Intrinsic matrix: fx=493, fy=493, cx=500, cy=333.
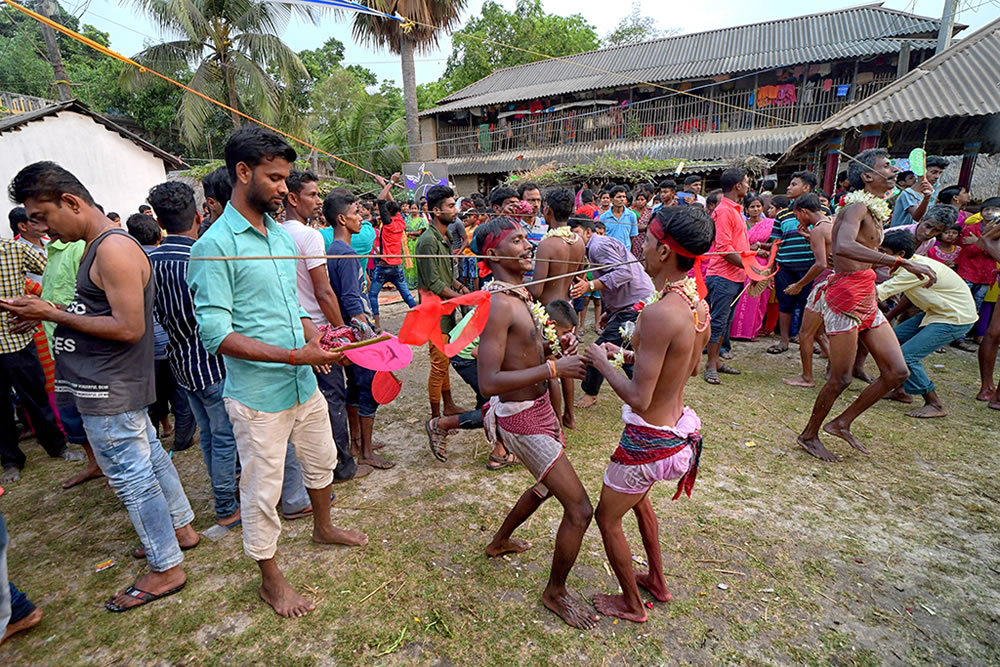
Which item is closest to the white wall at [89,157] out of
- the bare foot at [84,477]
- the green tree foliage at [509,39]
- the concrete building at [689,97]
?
the bare foot at [84,477]

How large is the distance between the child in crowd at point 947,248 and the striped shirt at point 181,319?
741cm

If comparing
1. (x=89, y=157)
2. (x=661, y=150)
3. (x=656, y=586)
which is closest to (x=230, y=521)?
(x=656, y=586)

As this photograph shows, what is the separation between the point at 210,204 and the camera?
13.6 ft

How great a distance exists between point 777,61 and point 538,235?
15.7 m

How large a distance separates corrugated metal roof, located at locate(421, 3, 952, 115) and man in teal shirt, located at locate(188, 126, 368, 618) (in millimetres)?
13434

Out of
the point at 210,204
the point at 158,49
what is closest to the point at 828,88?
the point at 210,204

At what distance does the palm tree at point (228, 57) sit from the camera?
1655 cm

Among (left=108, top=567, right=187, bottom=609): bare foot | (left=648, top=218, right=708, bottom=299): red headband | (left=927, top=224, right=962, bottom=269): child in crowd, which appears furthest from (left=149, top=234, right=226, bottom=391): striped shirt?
(left=927, top=224, right=962, bottom=269): child in crowd

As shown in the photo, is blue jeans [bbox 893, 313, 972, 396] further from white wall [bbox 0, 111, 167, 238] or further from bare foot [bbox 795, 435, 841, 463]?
white wall [bbox 0, 111, 167, 238]

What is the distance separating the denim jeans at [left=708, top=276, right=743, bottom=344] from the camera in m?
5.67

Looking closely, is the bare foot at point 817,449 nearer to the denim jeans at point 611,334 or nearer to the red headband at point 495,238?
the denim jeans at point 611,334

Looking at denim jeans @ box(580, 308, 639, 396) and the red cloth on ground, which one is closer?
the red cloth on ground

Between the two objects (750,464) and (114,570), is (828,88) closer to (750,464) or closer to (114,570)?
(750,464)

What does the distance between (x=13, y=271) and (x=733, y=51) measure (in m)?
22.9
